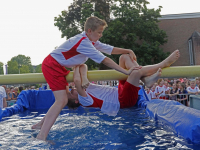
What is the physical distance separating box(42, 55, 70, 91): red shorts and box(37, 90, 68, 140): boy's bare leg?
→ 93 mm

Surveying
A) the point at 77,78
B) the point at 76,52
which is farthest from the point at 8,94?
the point at 76,52

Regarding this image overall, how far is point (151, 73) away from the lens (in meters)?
3.34

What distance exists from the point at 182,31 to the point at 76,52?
2265 cm

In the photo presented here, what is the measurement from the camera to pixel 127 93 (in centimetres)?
360

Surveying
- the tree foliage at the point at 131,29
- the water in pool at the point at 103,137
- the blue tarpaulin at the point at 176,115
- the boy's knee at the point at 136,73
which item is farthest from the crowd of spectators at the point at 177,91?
the tree foliage at the point at 131,29

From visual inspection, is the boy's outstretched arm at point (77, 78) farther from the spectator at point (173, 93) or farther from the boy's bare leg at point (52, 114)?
the spectator at point (173, 93)

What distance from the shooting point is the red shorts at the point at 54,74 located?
3.25m

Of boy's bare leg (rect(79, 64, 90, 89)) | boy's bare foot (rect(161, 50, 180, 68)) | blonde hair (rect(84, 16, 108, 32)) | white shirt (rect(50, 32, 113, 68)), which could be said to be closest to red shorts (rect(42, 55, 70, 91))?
white shirt (rect(50, 32, 113, 68))

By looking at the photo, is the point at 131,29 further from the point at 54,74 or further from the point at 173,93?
the point at 54,74

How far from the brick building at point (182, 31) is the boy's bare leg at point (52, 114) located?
70.2 ft

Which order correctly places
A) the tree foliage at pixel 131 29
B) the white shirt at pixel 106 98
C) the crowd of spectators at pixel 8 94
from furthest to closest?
1. the tree foliage at pixel 131 29
2. the crowd of spectators at pixel 8 94
3. the white shirt at pixel 106 98

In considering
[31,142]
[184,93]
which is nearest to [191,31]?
[184,93]

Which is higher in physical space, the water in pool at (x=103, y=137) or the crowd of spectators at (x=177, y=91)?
the crowd of spectators at (x=177, y=91)

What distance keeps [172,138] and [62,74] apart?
1852mm
